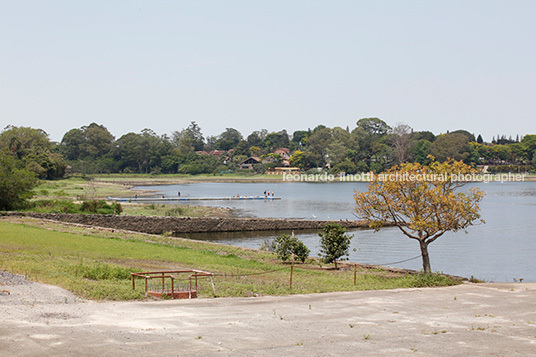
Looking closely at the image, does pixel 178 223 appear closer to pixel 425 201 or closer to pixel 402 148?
pixel 425 201

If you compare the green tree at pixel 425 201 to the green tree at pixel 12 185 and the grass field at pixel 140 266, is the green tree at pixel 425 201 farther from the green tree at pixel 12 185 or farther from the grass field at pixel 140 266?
the green tree at pixel 12 185

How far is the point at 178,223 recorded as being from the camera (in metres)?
52.5

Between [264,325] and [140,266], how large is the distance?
39.0 feet

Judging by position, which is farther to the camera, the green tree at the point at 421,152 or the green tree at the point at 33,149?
the green tree at the point at 421,152

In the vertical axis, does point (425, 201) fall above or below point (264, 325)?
above

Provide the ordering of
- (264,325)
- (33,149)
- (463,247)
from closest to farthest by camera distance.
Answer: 1. (264,325)
2. (463,247)
3. (33,149)

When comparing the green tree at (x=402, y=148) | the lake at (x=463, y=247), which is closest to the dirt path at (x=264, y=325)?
A: the lake at (x=463, y=247)

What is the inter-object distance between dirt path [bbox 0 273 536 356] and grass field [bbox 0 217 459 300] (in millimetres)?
1518

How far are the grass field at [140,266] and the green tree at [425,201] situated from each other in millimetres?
2480

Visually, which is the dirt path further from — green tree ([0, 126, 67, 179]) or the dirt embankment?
green tree ([0, 126, 67, 179])

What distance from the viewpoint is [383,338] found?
43.1 feet

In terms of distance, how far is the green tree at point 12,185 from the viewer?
5056 centimetres

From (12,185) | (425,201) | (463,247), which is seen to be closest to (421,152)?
(463,247)

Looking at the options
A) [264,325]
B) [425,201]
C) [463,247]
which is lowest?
[463,247]
